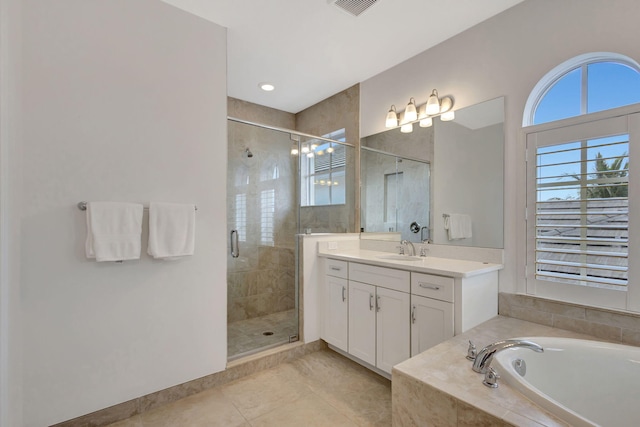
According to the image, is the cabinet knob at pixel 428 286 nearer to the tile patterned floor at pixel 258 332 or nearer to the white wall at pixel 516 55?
the white wall at pixel 516 55

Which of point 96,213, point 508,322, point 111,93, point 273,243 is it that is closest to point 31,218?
point 96,213

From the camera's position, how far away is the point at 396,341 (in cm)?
209

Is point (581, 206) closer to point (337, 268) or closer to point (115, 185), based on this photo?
point (337, 268)

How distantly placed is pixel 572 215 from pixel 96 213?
281cm

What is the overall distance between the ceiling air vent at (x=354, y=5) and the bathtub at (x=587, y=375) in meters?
2.22

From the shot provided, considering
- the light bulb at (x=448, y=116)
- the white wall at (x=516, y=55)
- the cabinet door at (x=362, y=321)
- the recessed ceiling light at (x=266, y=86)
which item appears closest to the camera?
the white wall at (x=516, y=55)

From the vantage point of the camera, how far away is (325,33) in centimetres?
235

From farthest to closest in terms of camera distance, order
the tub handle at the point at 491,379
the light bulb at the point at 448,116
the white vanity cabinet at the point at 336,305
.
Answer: the white vanity cabinet at the point at 336,305
the light bulb at the point at 448,116
the tub handle at the point at 491,379

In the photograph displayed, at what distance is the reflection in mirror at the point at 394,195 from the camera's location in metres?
2.63

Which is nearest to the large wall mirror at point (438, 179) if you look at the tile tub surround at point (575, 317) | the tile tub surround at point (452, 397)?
the tile tub surround at point (575, 317)

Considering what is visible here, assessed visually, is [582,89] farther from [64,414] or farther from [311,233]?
[64,414]

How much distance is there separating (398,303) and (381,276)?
226 millimetres

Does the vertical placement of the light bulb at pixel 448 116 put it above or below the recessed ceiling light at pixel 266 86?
below

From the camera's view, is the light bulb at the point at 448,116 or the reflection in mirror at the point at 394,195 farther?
the reflection in mirror at the point at 394,195
